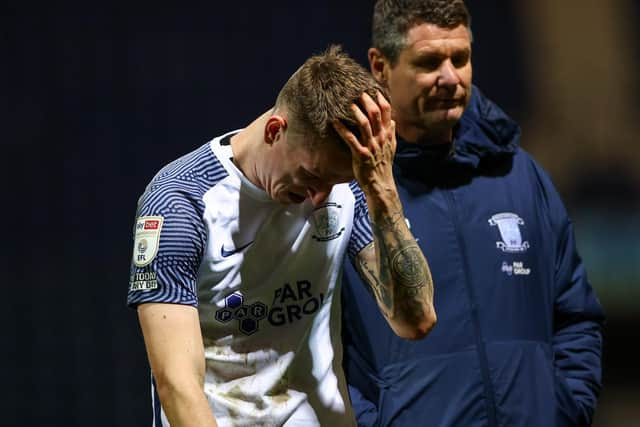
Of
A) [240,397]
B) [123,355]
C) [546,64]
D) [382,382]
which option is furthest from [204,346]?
[546,64]

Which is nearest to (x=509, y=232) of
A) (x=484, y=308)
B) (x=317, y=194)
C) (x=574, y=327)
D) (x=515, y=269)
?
(x=515, y=269)

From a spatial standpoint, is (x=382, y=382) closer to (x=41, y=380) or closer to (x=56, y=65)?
(x=41, y=380)

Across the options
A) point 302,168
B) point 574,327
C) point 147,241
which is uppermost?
point 302,168

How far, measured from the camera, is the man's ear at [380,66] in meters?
2.83

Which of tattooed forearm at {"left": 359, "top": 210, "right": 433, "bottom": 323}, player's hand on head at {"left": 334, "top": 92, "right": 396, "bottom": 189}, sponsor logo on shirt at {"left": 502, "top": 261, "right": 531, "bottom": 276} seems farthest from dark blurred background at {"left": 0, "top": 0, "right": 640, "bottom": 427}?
player's hand on head at {"left": 334, "top": 92, "right": 396, "bottom": 189}

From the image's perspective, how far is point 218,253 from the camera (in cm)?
223

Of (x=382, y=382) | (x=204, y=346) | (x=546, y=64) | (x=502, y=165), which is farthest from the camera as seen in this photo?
Answer: (x=546, y=64)

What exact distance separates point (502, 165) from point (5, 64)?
2.55 metres

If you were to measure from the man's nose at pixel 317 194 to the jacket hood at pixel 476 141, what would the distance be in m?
0.55

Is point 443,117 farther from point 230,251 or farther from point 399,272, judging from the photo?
point 230,251

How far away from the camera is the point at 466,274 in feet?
→ 8.85

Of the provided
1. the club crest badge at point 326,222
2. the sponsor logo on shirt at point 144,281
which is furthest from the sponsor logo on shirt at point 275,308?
the sponsor logo on shirt at point 144,281

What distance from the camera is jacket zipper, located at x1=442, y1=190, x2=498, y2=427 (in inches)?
103

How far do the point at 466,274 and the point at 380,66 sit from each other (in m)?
0.59
